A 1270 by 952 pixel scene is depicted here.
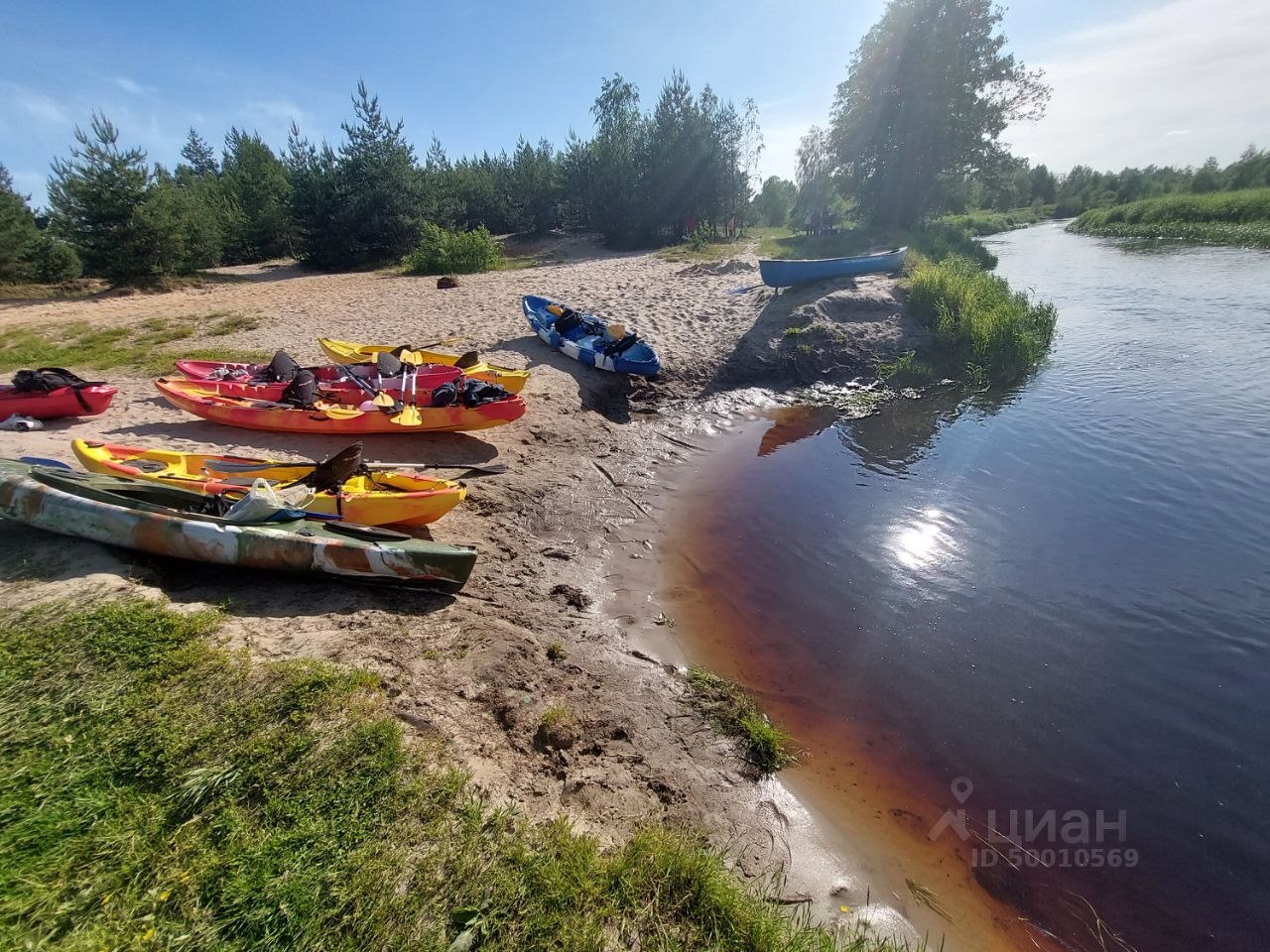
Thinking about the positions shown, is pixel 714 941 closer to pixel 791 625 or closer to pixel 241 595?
pixel 791 625

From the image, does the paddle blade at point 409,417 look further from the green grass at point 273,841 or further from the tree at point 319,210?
the tree at point 319,210

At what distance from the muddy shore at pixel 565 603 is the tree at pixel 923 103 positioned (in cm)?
2083

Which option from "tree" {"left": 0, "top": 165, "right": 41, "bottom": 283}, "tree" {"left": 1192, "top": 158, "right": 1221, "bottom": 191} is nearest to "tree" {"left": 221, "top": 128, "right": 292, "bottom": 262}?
"tree" {"left": 0, "top": 165, "right": 41, "bottom": 283}

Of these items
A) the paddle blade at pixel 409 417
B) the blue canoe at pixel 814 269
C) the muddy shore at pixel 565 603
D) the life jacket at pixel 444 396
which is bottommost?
the muddy shore at pixel 565 603

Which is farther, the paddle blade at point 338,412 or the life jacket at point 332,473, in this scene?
the paddle blade at point 338,412

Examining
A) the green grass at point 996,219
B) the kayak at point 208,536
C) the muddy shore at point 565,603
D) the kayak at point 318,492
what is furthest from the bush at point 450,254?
the green grass at point 996,219

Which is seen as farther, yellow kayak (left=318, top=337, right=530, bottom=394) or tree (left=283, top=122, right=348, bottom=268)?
tree (left=283, top=122, right=348, bottom=268)

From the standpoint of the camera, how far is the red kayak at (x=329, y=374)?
872cm

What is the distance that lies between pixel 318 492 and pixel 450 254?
19381 millimetres

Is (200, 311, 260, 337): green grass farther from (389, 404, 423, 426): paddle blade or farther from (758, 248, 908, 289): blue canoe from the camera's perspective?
(758, 248, 908, 289): blue canoe

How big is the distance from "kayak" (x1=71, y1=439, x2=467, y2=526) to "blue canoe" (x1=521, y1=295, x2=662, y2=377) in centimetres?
586

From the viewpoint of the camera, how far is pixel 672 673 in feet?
15.7

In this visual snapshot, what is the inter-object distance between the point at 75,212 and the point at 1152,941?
27608 millimetres

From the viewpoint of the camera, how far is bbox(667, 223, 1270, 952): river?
3701 mm
